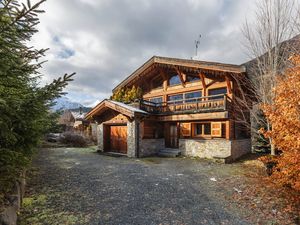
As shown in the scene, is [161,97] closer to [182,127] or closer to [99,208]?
[182,127]

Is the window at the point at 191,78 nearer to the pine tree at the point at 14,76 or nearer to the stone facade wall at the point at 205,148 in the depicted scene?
the stone facade wall at the point at 205,148

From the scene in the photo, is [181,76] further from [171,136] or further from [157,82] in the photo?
[171,136]

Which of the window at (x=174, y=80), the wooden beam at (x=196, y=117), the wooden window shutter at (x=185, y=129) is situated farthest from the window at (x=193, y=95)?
the wooden window shutter at (x=185, y=129)

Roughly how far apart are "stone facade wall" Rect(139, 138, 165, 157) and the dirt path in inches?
206

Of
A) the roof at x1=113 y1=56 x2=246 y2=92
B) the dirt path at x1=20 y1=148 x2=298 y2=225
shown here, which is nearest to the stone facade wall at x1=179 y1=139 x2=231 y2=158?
the dirt path at x1=20 y1=148 x2=298 y2=225

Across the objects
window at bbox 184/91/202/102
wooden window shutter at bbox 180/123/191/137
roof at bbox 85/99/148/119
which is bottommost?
wooden window shutter at bbox 180/123/191/137

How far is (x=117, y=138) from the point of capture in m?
17.8

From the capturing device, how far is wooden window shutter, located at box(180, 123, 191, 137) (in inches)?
633

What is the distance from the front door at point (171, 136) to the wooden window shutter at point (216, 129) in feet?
11.1

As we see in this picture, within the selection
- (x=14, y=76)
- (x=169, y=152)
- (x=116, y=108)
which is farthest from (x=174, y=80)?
(x=14, y=76)

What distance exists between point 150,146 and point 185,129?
317 cm

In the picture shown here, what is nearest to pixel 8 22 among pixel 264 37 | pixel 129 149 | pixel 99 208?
pixel 99 208

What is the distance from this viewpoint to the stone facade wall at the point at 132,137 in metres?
15.4

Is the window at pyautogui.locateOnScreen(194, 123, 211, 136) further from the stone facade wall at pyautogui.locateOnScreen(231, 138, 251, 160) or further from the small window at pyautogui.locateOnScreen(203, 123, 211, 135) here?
the stone facade wall at pyautogui.locateOnScreen(231, 138, 251, 160)
